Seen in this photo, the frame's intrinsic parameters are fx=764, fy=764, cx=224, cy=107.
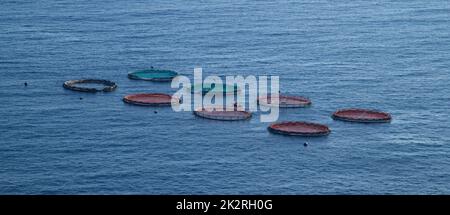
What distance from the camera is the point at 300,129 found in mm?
194500

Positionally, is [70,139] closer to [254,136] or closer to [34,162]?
[34,162]

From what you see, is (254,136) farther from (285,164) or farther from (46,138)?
(46,138)

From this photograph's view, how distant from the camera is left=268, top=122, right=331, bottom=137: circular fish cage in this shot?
622ft

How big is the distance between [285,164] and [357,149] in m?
21.0

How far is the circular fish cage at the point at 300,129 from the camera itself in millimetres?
189500

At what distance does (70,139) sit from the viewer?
604 feet

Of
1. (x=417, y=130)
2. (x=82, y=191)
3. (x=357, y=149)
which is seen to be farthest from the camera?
(x=417, y=130)

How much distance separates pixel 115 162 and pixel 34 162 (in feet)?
58.4

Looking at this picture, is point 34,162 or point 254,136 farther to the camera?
point 254,136

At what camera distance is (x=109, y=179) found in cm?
15850
